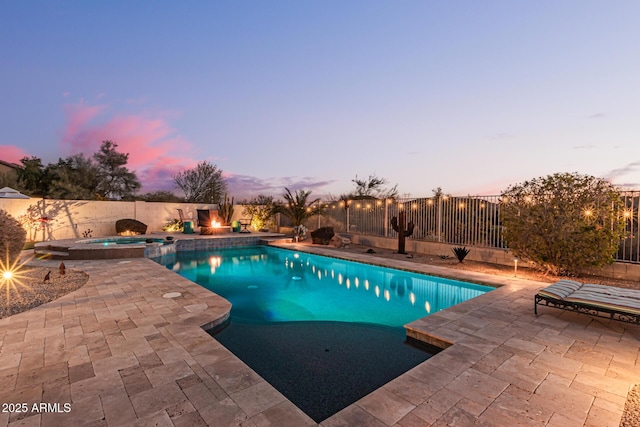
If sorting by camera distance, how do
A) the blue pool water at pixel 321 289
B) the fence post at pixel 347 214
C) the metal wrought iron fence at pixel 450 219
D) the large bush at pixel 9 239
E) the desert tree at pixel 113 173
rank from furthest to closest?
the desert tree at pixel 113 173 < the fence post at pixel 347 214 < the metal wrought iron fence at pixel 450 219 < the large bush at pixel 9 239 < the blue pool water at pixel 321 289

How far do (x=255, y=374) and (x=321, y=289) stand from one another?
3962 mm

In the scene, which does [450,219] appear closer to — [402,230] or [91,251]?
[402,230]

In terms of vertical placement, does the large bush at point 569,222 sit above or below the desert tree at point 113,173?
below

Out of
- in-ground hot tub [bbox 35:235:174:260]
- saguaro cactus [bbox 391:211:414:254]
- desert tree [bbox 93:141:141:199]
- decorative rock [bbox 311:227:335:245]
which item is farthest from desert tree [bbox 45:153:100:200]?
saguaro cactus [bbox 391:211:414:254]

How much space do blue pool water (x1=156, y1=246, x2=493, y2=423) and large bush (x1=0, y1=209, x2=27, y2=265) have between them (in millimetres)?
3313

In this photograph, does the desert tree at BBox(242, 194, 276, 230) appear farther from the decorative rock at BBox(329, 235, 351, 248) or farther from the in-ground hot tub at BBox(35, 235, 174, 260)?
the in-ground hot tub at BBox(35, 235, 174, 260)

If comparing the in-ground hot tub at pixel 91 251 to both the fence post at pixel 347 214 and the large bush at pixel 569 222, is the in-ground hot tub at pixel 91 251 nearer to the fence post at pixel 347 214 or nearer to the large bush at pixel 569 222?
the fence post at pixel 347 214

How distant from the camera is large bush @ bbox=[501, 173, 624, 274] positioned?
231 inches

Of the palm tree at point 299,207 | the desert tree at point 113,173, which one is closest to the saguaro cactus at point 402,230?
the palm tree at point 299,207

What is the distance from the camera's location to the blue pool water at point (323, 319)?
2.75m

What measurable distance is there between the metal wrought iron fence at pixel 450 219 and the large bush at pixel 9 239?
1019cm

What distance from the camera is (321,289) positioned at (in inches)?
250

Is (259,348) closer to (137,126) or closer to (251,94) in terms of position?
(251,94)

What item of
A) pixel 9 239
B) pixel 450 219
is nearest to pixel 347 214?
pixel 450 219
